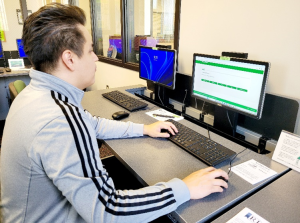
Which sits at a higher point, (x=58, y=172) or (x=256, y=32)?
(x=256, y=32)

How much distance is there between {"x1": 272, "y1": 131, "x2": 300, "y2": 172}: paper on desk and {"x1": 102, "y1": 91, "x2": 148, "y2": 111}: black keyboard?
0.98 meters

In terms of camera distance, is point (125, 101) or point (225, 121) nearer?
point (225, 121)

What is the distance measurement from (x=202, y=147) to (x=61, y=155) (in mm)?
701

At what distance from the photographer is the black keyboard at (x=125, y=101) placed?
1702 mm

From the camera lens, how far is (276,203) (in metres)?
0.79

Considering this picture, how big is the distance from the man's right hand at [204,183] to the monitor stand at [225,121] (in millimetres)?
522

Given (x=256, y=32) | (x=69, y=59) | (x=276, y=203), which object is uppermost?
(x=256, y=32)

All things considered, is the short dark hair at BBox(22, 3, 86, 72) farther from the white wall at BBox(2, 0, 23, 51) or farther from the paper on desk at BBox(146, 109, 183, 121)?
the white wall at BBox(2, 0, 23, 51)

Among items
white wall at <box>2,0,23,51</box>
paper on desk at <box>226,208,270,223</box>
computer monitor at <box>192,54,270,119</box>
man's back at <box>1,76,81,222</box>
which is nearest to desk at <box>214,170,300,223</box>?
paper on desk at <box>226,208,270,223</box>

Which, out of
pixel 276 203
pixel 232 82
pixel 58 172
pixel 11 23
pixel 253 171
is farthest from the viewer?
pixel 11 23

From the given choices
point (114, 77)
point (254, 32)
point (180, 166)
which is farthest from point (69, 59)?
point (114, 77)

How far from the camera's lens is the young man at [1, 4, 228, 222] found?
0.66 meters

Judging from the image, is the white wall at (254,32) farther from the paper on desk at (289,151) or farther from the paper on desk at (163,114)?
the paper on desk at (163,114)

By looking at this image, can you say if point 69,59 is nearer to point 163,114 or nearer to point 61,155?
point 61,155
